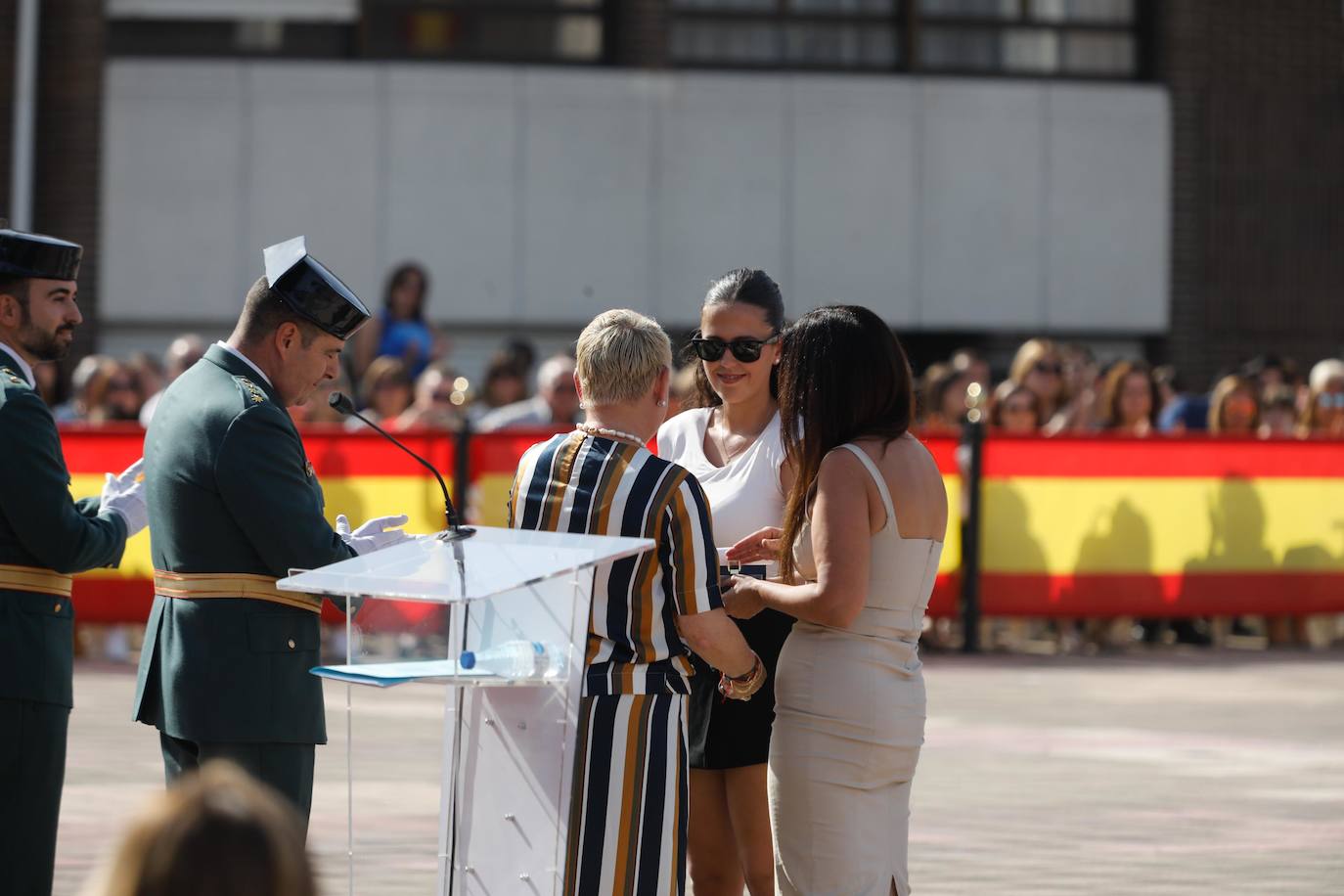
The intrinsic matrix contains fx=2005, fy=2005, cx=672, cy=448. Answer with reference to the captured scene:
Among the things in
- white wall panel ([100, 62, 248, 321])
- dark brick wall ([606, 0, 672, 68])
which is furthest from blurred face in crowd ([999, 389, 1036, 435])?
white wall panel ([100, 62, 248, 321])

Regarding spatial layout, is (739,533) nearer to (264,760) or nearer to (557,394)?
(264,760)

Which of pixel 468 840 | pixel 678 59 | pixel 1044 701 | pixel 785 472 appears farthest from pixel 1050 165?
pixel 468 840

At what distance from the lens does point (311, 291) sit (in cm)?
437

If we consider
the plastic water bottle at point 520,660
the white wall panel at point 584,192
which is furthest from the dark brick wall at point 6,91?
the plastic water bottle at point 520,660

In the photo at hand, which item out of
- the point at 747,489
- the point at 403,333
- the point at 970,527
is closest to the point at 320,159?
the point at 403,333

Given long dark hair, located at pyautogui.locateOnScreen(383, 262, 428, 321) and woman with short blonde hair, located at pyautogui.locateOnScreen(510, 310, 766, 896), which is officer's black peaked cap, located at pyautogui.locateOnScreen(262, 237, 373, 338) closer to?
woman with short blonde hair, located at pyautogui.locateOnScreen(510, 310, 766, 896)

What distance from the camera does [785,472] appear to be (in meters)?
5.23

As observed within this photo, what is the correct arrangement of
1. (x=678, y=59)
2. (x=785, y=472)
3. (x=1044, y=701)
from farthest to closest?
1. (x=678, y=59)
2. (x=1044, y=701)
3. (x=785, y=472)

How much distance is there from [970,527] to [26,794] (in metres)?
8.97

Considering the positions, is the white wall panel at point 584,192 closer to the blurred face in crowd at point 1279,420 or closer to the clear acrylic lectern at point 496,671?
the blurred face in crowd at point 1279,420

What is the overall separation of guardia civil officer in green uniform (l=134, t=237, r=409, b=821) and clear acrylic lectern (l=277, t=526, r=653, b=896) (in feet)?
0.88

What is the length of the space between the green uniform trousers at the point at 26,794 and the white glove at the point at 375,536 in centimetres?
86

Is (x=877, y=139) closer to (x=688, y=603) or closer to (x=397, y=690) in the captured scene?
(x=397, y=690)

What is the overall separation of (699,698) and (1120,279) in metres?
15.7
